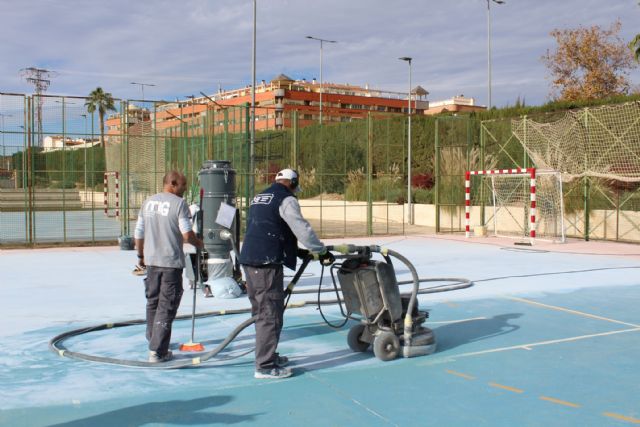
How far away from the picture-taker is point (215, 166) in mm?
10555

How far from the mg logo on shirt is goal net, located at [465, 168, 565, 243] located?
1427cm

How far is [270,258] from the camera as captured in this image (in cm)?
579

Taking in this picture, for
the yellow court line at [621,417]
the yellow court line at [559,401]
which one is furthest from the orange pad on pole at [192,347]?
the yellow court line at [621,417]

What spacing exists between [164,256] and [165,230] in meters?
0.26

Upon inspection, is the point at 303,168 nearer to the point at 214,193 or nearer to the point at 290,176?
the point at 214,193

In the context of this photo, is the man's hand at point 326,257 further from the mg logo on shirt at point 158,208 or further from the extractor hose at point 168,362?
the mg logo on shirt at point 158,208

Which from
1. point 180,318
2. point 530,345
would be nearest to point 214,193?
point 180,318

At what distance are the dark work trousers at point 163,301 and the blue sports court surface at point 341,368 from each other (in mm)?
294

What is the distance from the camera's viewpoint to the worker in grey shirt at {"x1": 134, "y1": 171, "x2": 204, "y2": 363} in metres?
6.22

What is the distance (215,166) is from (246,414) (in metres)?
6.21

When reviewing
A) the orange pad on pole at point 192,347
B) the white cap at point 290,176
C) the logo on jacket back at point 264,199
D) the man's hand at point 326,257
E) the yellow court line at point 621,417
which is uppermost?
the white cap at point 290,176

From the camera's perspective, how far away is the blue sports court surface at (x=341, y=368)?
4918 mm

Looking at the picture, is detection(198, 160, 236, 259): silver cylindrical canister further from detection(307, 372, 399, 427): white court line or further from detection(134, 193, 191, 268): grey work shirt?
detection(307, 372, 399, 427): white court line

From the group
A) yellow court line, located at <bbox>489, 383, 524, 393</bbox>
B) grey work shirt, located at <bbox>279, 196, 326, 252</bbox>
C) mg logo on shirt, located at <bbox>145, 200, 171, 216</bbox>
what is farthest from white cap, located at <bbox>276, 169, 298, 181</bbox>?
yellow court line, located at <bbox>489, 383, 524, 393</bbox>
